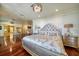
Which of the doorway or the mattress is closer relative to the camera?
the mattress

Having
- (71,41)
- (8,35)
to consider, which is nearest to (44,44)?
(71,41)

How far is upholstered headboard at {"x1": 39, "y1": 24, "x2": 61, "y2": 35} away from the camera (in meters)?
2.08

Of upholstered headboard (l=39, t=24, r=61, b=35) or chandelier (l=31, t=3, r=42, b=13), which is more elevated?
chandelier (l=31, t=3, r=42, b=13)

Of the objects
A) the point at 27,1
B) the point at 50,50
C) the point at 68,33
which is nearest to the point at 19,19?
the point at 27,1

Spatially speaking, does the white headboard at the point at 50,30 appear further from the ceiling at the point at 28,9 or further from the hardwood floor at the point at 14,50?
the hardwood floor at the point at 14,50

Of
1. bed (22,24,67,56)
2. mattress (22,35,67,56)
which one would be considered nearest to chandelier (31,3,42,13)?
bed (22,24,67,56)

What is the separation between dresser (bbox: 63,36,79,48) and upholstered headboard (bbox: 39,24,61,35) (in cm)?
21

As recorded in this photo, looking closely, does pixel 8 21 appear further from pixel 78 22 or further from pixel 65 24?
pixel 78 22

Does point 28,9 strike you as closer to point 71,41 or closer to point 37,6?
point 37,6

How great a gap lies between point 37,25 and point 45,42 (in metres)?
0.40

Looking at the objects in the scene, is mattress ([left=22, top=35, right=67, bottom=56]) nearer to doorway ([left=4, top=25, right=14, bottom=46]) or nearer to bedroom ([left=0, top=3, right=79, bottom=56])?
bedroom ([left=0, top=3, right=79, bottom=56])

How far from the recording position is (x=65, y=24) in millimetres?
2072

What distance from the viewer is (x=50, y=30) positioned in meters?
2.11

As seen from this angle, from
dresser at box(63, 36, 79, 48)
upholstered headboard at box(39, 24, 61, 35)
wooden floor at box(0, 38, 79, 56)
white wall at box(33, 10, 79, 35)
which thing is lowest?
wooden floor at box(0, 38, 79, 56)
